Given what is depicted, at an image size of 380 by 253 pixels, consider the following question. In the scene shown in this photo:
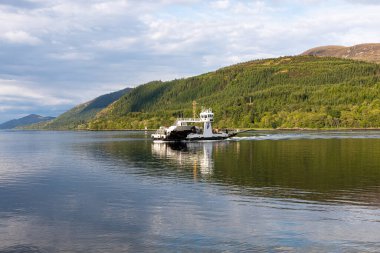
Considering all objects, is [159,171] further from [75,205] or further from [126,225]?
[126,225]

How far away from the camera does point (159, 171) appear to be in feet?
269

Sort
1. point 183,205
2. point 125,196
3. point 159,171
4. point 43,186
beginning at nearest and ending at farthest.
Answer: point 183,205 < point 125,196 < point 43,186 < point 159,171

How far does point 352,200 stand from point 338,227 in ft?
42.5

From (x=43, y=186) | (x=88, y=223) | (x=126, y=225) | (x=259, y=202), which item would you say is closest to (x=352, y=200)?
(x=259, y=202)

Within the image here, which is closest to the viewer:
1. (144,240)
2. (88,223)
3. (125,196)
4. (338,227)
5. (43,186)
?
(144,240)

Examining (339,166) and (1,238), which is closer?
(1,238)

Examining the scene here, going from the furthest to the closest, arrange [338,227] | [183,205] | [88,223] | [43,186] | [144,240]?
[43,186] → [183,205] → [88,223] → [338,227] → [144,240]

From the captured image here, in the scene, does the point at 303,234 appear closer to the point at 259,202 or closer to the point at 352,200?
the point at 259,202

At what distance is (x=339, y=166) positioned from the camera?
3285 inches

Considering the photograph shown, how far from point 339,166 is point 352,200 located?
3527 cm

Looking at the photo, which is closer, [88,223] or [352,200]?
[88,223]

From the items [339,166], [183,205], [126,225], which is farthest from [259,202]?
[339,166]

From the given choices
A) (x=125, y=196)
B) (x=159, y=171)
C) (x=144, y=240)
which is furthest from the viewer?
(x=159, y=171)

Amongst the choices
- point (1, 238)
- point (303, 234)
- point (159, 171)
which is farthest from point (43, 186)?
point (303, 234)
